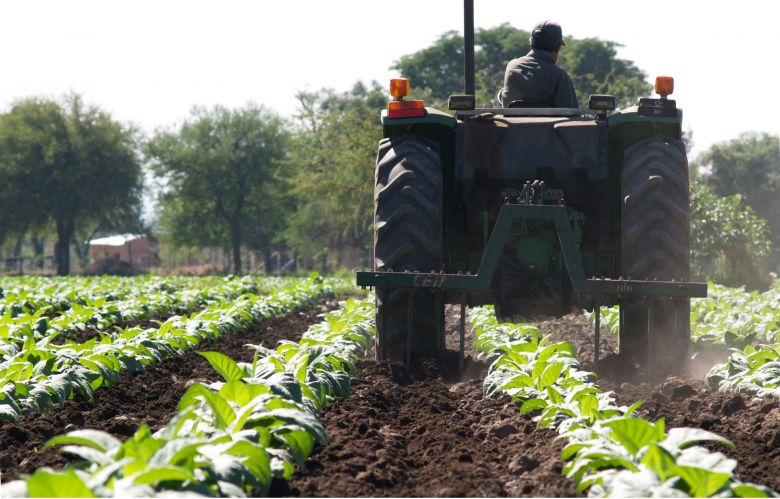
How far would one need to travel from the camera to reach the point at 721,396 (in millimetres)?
5906

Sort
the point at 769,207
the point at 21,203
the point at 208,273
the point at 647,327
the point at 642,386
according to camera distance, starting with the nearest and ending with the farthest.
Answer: the point at 642,386, the point at 647,327, the point at 21,203, the point at 208,273, the point at 769,207

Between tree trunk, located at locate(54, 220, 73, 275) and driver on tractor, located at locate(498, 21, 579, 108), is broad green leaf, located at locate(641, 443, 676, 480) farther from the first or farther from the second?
tree trunk, located at locate(54, 220, 73, 275)

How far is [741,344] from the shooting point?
834 cm

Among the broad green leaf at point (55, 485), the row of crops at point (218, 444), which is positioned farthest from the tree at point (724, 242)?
the broad green leaf at point (55, 485)

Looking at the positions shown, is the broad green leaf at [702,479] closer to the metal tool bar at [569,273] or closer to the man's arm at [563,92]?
the metal tool bar at [569,273]

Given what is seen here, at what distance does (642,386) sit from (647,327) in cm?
75

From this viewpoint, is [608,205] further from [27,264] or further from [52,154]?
[27,264]

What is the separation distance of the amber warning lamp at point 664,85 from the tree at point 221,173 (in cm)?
4735

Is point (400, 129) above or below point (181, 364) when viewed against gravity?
above

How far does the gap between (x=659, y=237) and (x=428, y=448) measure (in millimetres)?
2744

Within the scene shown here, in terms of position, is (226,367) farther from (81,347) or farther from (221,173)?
(221,173)

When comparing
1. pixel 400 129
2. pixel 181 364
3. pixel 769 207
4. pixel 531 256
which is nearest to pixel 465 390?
pixel 531 256

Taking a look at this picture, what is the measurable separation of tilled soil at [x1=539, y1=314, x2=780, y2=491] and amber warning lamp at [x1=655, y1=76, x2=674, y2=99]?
6.23 feet

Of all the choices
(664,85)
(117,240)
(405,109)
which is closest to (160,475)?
(405,109)
